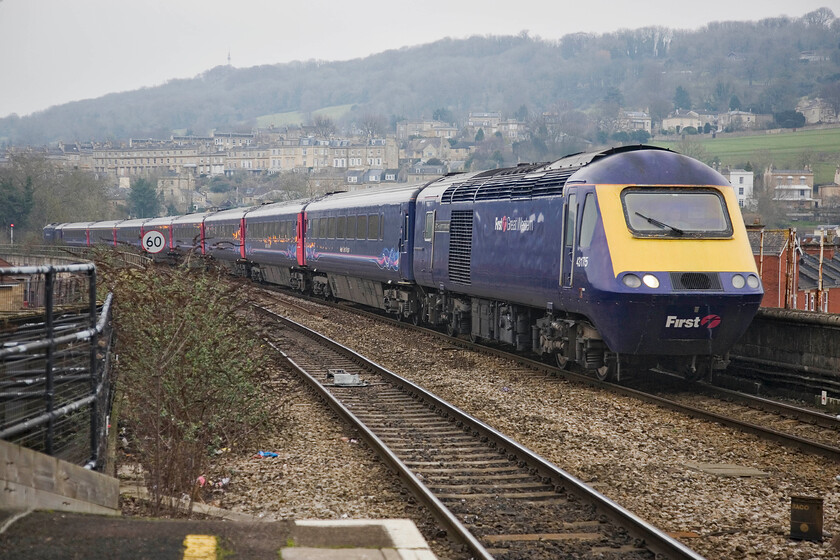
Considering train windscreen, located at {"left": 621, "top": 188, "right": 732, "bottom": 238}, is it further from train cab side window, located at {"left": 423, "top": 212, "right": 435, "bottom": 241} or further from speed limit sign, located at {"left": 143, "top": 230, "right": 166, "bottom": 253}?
speed limit sign, located at {"left": 143, "top": 230, "right": 166, "bottom": 253}

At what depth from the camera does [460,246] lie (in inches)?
770

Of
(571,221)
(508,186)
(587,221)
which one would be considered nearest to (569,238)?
(571,221)

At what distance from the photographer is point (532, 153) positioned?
7298 inches

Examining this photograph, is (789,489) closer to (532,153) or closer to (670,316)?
(670,316)

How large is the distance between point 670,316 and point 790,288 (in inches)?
141

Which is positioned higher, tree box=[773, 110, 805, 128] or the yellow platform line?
tree box=[773, 110, 805, 128]

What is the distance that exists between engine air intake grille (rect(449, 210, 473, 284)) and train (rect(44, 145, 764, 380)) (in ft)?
0.08

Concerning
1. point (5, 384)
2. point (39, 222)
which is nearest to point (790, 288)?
point (5, 384)

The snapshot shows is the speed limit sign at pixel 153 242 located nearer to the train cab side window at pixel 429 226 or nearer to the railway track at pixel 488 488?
the train cab side window at pixel 429 226

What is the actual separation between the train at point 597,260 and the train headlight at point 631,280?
13 millimetres

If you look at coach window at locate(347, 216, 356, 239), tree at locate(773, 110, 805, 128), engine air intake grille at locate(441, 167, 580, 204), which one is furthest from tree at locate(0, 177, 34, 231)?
tree at locate(773, 110, 805, 128)

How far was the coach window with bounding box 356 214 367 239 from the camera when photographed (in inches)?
1053

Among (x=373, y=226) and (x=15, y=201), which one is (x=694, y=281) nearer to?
(x=373, y=226)

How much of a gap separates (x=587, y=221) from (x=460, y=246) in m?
5.73
